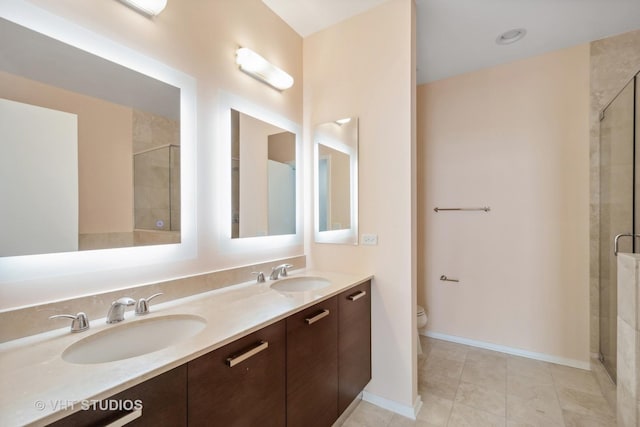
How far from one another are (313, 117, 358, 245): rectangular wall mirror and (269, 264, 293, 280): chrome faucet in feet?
1.36

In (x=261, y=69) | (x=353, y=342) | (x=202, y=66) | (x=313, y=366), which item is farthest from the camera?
(x=261, y=69)

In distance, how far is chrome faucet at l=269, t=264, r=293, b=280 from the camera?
6.02ft

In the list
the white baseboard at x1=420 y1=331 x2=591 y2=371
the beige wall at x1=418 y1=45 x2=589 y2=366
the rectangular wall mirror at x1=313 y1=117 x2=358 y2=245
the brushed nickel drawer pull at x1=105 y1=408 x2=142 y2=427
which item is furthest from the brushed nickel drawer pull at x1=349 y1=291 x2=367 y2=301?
the white baseboard at x1=420 y1=331 x2=591 y2=371

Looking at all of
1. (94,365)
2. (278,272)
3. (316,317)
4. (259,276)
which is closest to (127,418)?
(94,365)

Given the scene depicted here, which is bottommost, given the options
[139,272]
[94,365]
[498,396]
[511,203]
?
[498,396]

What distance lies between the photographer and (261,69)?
181 cm

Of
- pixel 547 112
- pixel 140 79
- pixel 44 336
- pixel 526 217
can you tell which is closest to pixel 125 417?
pixel 44 336

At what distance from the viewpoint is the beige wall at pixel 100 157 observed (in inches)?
43.5

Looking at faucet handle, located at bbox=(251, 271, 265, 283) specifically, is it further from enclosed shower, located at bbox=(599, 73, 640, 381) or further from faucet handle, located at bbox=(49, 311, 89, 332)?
enclosed shower, located at bbox=(599, 73, 640, 381)

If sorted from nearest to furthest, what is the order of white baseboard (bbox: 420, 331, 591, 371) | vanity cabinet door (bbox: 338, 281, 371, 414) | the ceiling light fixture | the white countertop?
the white countertop, vanity cabinet door (bbox: 338, 281, 371, 414), the ceiling light fixture, white baseboard (bbox: 420, 331, 591, 371)

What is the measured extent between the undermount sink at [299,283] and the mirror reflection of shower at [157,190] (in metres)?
0.73

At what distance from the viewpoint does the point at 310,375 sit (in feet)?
4.34

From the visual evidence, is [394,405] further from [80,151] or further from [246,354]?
[80,151]

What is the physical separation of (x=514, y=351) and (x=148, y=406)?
296 cm
